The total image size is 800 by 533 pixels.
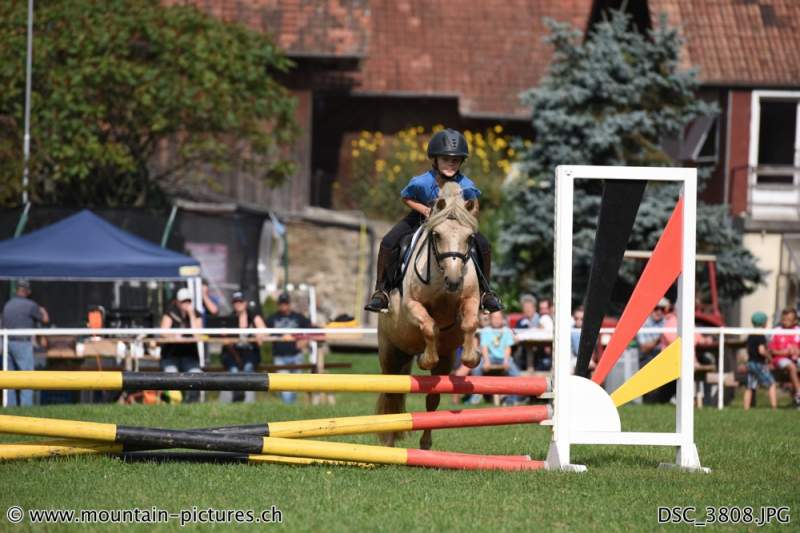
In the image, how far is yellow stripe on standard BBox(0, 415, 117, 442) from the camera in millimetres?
9398

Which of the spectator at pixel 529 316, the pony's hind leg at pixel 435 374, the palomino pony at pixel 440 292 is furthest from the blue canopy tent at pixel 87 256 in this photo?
the palomino pony at pixel 440 292

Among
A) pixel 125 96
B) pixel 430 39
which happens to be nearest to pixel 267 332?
pixel 125 96

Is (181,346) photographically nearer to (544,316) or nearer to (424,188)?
(544,316)

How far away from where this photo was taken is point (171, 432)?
31.4 ft

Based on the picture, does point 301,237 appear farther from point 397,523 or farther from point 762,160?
point 397,523

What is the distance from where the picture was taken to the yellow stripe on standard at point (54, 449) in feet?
32.8

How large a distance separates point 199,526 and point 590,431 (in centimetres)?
352

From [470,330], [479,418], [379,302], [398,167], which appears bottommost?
[479,418]

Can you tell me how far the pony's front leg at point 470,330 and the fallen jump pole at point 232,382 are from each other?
6.9 inches

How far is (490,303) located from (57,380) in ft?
10.6

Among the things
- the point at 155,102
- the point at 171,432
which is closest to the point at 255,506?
the point at 171,432

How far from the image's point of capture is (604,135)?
28.8m

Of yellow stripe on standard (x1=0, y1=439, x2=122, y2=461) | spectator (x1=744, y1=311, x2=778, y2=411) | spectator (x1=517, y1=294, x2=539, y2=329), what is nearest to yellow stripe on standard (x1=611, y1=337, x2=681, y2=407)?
yellow stripe on standard (x1=0, y1=439, x2=122, y2=461)

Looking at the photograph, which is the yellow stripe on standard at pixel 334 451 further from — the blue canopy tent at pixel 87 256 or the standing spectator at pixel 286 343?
the blue canopy tent at pixel 87 256
